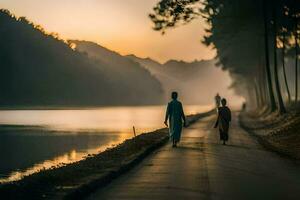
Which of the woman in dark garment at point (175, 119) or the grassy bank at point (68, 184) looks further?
the woman in dark garment at point (175, 119)

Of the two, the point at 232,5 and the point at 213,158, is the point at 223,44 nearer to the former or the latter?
the point at 232,5

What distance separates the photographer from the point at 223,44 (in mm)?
72062

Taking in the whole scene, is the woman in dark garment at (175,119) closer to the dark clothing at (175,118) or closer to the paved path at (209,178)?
the dark clothing at (175,118)

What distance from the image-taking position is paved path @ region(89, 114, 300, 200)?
42.8 ft

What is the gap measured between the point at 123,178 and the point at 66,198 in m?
4.17

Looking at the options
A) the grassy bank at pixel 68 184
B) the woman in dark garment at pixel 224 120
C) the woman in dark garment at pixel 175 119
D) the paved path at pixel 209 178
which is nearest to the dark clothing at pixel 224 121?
the woman in dark garment at pixel 224 120

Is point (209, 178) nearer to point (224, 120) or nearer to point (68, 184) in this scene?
point (68, 184)

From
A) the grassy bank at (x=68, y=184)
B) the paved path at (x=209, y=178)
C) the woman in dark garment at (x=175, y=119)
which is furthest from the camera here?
the woman in dark garment at (x=175, y=119)

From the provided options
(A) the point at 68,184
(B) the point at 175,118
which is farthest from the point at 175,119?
(A) the point at 68,184

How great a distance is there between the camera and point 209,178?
51.2 ft

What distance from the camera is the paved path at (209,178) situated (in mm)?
13039

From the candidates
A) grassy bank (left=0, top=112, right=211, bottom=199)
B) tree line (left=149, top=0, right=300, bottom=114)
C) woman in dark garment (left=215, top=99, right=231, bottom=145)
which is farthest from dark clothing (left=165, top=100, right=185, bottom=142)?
tree line (left=149, top=0, right=300, bottom=114)

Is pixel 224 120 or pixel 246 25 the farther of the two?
pixel 246 25

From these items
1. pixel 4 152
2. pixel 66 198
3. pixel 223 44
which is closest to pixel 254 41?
pixel 223 44
